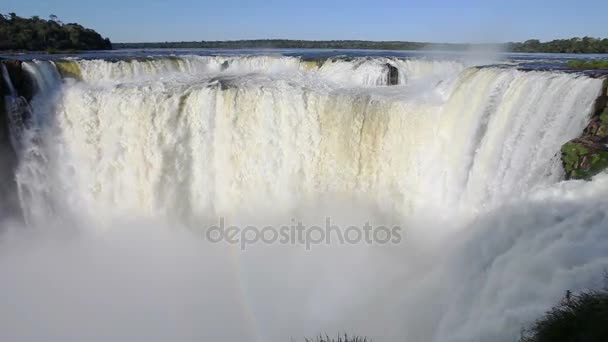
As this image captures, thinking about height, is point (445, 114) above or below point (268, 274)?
above

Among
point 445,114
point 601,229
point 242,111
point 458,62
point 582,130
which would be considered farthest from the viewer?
point 458,62

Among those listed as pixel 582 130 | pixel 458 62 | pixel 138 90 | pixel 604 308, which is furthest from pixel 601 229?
pixel 458 62

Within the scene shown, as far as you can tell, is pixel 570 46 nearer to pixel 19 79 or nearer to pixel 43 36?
pixel 19 79

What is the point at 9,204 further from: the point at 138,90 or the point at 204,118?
the point at 204,118

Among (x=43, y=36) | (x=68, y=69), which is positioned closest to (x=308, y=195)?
(x=68, y=69)

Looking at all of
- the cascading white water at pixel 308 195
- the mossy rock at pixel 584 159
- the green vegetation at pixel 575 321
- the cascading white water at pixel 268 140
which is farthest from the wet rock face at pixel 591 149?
the green vegetation at pixel 575 321

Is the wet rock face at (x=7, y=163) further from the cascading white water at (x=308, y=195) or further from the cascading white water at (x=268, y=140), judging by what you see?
the cascading white water at (x=268, y=140)

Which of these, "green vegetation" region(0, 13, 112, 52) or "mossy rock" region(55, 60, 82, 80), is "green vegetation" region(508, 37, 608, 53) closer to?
"mossy rock" region(55, 60, 82, 80)
